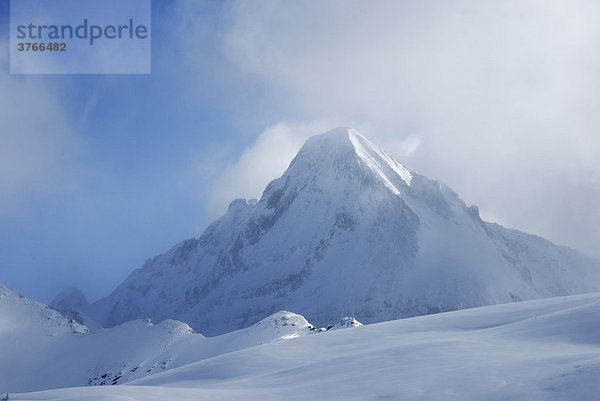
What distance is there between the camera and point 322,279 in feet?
645

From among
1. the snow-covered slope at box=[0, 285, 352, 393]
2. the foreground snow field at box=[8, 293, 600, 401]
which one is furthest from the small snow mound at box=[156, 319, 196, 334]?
the foreground snow field at box=[8, 293, 600, 401]

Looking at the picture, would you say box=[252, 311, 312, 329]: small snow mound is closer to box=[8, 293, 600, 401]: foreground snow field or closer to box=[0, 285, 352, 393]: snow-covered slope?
box=[0, 285, 352, 393]: snow-covered slope

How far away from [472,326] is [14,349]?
65.5 metres

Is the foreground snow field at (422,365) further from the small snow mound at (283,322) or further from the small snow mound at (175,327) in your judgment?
the small snow mound at (175,327)

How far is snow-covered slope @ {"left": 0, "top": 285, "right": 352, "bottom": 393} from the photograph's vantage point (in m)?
60.2

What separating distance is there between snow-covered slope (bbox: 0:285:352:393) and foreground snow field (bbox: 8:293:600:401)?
112 ft

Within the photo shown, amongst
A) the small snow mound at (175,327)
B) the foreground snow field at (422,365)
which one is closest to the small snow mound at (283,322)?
the small snow mound at (175,327)

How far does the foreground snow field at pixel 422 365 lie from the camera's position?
42.0 feet

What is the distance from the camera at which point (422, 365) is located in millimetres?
15992

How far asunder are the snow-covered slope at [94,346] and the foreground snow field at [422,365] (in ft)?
112

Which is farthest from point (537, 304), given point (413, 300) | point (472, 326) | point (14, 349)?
point (413, 300)

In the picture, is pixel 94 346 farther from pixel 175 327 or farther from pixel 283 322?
pixel 283 322

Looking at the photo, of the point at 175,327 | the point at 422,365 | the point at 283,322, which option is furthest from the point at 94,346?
the point at 422,365

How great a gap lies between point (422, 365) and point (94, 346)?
64.8 meters
